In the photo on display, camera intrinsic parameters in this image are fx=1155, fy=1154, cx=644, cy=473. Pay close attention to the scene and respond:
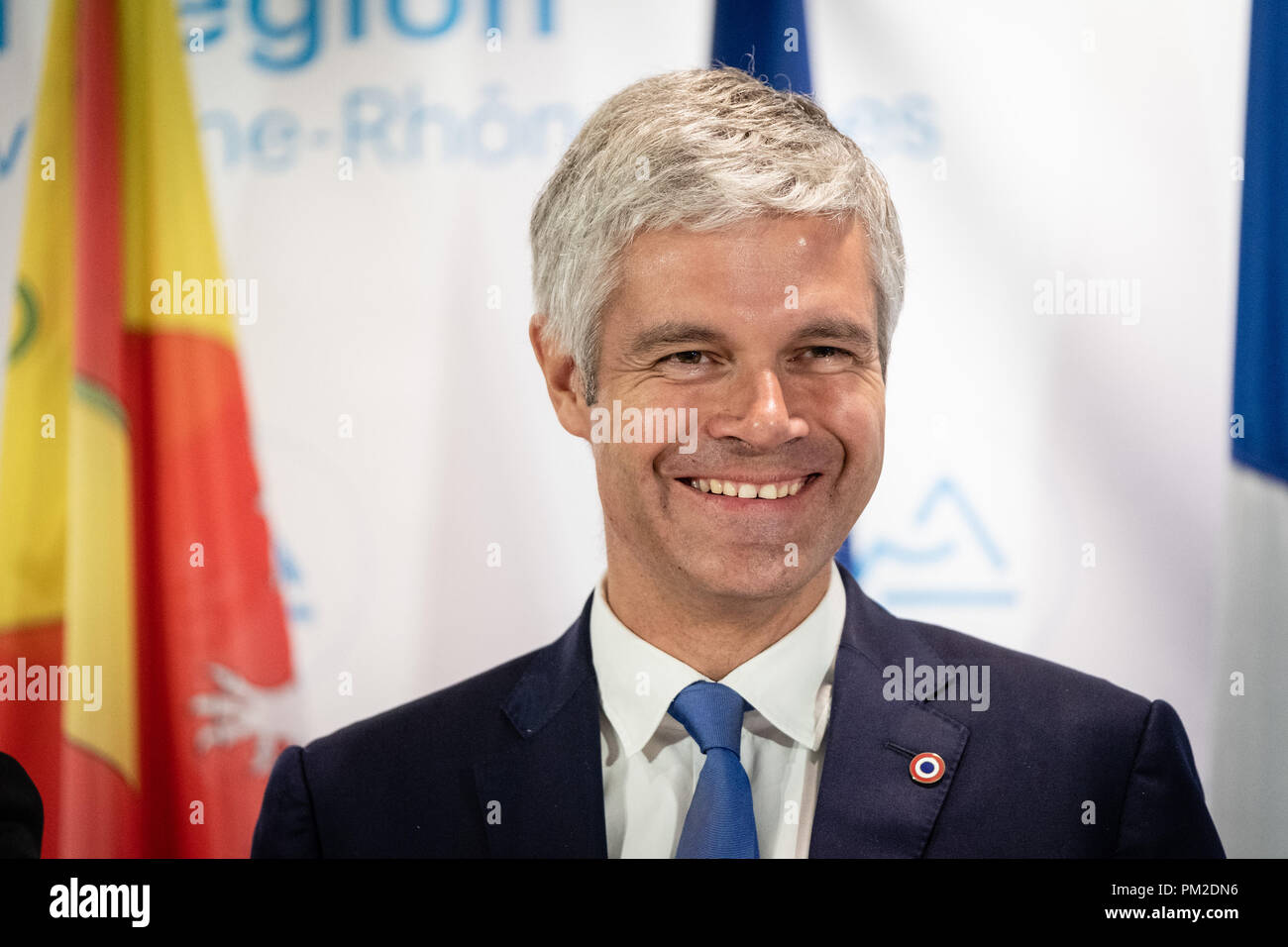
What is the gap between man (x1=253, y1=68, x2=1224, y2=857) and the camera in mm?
1792

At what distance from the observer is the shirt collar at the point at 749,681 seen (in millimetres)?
1848

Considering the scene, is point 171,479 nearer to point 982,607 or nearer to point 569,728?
point 569,728

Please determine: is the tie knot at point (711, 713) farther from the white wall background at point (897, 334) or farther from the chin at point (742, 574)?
the white wall background at point (897, 334)

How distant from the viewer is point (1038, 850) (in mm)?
1872

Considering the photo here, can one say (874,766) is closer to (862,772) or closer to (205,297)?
(862,772)

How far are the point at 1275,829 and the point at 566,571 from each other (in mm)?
1368

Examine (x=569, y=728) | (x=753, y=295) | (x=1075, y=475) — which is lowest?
(x=569, y=728)

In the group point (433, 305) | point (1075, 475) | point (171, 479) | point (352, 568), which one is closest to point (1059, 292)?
point (1075, 475)

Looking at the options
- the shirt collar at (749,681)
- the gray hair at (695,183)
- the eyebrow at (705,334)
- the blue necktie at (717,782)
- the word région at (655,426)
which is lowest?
the blue necktie at (717,782)

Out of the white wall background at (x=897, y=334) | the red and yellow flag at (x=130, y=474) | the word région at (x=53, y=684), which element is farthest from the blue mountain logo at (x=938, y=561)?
the word région at (x=53, y=684)

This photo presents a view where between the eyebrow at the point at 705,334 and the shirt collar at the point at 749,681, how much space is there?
1.49 feet

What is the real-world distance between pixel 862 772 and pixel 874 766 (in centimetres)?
2

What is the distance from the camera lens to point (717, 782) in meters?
1.80

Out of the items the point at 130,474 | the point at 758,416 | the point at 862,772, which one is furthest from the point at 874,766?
the point at 130,474
